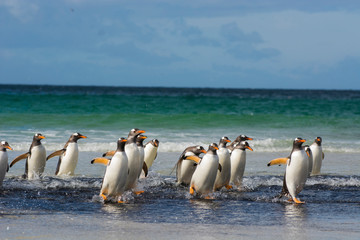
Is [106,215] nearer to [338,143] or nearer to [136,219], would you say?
[136,219]

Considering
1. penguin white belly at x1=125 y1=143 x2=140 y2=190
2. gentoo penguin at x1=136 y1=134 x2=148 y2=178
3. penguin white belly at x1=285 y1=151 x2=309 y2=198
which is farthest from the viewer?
gentoo penguin at x1=136 y1=134 x2=148 y2=178

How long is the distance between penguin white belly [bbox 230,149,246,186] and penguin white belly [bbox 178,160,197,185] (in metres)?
0.67

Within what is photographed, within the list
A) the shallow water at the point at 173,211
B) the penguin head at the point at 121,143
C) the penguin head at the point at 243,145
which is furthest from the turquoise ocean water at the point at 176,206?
the penguin head at the point at 121,143

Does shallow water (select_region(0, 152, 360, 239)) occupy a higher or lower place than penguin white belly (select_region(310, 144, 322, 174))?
lower

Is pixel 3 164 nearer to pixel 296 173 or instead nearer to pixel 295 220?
pixel 296 173

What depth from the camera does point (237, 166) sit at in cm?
987

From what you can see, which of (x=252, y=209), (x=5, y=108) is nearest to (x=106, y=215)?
(x=252, y=209)

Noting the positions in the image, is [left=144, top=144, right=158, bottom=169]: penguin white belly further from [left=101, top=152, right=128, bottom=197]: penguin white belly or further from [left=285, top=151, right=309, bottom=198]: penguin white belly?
[left=285, top=151, right=309, bottom=198]: penguin white belly

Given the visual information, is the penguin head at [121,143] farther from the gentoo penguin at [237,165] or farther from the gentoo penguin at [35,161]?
the gentoo penguin at [35,161]

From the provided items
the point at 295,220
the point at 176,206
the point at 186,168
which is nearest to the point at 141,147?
the point at 186,168

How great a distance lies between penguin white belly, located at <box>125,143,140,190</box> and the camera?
865cm

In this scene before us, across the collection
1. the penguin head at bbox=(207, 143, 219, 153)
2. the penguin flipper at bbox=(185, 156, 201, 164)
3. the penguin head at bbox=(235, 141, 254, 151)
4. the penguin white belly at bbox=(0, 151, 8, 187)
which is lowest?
the penguin white belly at bbox=(0, 151, 8, 187)

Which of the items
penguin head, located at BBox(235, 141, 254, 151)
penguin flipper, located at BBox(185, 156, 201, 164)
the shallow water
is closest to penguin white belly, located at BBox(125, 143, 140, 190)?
the shallow water

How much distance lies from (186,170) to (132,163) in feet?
4.50
